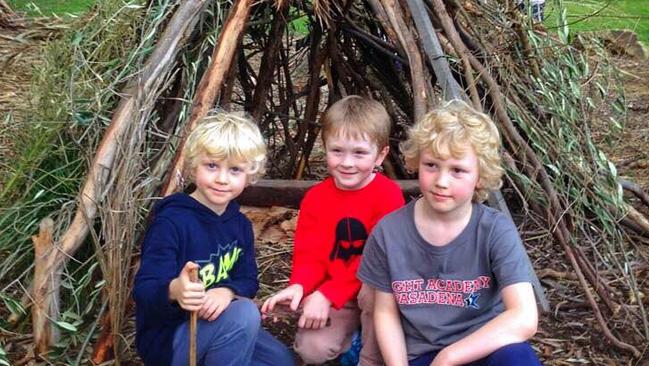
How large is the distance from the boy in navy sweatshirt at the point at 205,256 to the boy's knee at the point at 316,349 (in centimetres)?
29

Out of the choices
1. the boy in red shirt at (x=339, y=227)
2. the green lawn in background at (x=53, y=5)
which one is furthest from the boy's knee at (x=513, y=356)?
the green lawn in background at (x=53, y=5)

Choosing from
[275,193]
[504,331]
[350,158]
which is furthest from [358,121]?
[275,193]

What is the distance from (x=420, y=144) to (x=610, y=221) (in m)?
1.29

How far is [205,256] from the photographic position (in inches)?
104

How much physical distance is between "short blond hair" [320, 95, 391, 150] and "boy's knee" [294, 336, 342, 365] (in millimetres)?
602

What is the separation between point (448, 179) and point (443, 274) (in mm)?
255

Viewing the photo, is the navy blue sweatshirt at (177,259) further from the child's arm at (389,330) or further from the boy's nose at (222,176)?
the child's arm at (389,330)

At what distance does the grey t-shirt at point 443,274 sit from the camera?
2516 millimetres

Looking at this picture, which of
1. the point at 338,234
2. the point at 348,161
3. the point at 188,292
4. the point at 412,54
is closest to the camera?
the point at 188,292

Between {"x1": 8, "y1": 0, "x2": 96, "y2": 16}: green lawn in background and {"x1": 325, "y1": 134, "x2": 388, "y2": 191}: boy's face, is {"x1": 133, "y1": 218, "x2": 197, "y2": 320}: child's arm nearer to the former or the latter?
{"x1": 325, "y1": 134, "x2": 388, "y2": 191}: boy's face

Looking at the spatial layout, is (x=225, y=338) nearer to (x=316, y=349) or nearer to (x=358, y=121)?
(x=316, y=349)

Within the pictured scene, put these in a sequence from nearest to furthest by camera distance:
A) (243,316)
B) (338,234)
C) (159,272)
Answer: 1. (159,272)
2. (243,316)
3. (338,234)

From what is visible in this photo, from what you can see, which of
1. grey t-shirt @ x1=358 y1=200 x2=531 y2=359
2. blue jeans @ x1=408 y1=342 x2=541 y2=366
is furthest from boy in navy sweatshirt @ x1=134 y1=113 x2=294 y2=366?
blue jeans @ x1=408 y1=342 x2=541 y2=366

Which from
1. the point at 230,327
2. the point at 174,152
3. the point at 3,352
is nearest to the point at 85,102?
the point at 174,152
